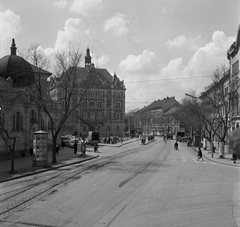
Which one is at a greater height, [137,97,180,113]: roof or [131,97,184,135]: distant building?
[137,97,180,113]: roof

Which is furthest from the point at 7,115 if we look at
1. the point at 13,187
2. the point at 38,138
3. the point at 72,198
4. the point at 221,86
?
the point at 221,86

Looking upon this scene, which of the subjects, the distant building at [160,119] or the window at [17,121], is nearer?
the window at [17,121]

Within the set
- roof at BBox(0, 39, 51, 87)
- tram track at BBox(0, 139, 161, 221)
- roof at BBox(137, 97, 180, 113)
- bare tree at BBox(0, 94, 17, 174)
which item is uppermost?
roof at BBox(137, 97, 180, 113)

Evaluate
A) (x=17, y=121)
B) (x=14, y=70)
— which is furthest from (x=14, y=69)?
(x=17, y=121)

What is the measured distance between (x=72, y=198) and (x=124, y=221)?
4.10 meters

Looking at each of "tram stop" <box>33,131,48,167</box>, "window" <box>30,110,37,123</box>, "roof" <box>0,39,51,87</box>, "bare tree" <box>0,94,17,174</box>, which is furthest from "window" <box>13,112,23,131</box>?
"tram stop" <box>33,131,48,167</box>

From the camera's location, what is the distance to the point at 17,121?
36.7 metres

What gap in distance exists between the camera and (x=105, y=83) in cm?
11362

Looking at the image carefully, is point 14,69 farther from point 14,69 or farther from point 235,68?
point 235,68

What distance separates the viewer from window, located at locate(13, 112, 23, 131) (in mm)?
36081

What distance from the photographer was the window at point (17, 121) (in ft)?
118

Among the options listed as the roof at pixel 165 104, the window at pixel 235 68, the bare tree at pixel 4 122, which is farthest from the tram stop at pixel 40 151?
the roof at pixel 165 104

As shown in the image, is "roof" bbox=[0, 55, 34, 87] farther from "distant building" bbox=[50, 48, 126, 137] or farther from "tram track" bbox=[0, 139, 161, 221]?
Result: "distant building" bbox=[50, 48, 126, 137]

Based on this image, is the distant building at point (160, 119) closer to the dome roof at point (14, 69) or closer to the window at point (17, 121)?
the dome roof at point (14, 69)
